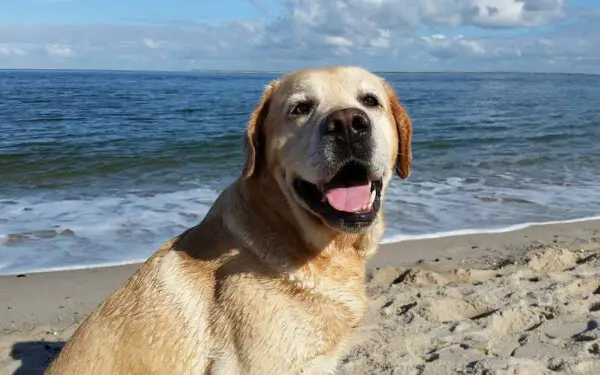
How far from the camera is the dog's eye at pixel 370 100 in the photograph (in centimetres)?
313

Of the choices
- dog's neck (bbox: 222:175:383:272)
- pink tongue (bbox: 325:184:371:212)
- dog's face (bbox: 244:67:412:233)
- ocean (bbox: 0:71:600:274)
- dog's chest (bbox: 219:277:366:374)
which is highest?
dog's face (bbox: 244:67:412:233)

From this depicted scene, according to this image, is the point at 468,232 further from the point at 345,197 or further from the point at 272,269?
the point at 272,269

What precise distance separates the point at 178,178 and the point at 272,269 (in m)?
8.63

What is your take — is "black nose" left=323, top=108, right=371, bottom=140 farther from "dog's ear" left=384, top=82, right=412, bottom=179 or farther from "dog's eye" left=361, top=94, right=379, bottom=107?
"dog's ear" left=384, top=82, right=412, bottom=179

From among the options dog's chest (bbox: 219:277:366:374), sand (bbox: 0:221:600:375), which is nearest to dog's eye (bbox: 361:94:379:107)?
dog's chest (bbox: 219:277:366:374)

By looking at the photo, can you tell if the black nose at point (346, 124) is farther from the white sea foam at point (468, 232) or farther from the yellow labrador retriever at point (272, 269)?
the white sea foam at point (468, 232)

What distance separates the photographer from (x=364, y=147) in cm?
279

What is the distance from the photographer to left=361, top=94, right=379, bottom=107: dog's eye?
3.13 m

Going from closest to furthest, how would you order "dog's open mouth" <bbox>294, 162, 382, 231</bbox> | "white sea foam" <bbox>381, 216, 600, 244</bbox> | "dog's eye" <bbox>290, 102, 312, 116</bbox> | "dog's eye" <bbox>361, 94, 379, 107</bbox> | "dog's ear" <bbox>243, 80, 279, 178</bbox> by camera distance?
"dog's open mouth" <bbox>294, 162, 382, 231</bbox> < "dog's ear" <bbox>243, 80, 279, 178</bbox> < "dog's eye" <bbox>290, 102, 312, 116</bbox> < "dog's eye" <bbox>361, 94, 379, 107</bbox> < "white sea foam" <bbox>381, 216, 600, 244</bbox>

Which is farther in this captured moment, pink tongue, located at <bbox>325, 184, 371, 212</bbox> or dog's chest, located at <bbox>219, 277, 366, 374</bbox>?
pink tongue, located at <bbox>325, 184, 371, 212</bbox>

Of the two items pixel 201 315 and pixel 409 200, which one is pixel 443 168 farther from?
pixel 201 315

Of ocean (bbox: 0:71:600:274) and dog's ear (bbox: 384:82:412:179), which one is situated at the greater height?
dog's ear (bbox: 384:82:412:179)

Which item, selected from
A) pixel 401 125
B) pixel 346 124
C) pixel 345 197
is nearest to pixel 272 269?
pixel 345 197

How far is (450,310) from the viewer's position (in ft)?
16.2
